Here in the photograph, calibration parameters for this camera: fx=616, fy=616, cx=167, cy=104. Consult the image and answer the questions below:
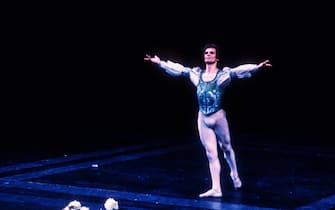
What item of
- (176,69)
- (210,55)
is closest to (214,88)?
(210,55)

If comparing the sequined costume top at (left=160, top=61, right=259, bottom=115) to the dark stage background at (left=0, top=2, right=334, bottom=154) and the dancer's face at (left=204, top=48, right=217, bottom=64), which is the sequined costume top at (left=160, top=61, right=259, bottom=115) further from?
the dark stage background at (left=0, top=2, right=334, bottom=154)

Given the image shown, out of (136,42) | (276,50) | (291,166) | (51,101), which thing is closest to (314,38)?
(276,50)

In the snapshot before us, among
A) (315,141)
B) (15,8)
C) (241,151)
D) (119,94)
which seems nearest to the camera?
(241,151)

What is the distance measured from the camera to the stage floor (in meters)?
6.97

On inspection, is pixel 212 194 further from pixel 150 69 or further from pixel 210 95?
pixel 150 69

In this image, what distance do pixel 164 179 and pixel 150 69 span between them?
746 cm

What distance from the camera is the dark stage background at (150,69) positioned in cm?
1436

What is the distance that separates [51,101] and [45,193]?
8824 millimetres

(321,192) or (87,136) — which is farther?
(87,136)

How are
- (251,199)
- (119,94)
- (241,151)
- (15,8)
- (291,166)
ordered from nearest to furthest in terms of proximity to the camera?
(251,199)
(291,166)
(241,151)
(15,8)
(119,94)

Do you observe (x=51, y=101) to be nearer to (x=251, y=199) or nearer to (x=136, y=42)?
(x=136, y=42)

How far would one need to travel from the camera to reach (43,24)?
14.7 meters

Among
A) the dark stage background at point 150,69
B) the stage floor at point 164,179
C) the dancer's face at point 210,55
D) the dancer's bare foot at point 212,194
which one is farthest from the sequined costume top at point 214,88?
the dark stage background at point 150,69

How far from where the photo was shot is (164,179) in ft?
27.7
